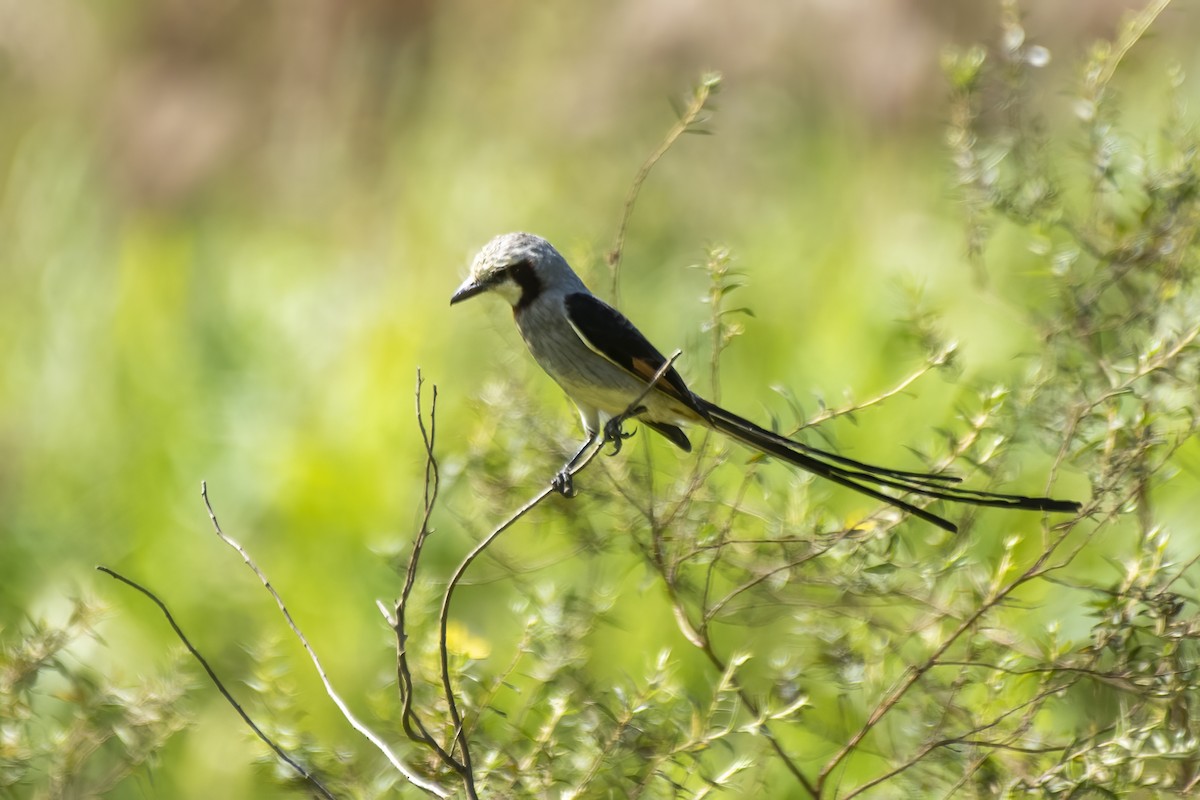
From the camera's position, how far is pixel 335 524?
3.85 metres

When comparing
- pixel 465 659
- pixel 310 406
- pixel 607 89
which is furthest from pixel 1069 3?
pixel 465 659

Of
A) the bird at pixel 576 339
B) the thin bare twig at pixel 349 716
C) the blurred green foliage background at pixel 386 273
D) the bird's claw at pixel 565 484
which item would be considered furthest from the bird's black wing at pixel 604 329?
the thin bare twig at pixel 349 716

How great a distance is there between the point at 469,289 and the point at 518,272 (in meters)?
0.10

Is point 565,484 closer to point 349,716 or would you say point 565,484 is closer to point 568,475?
point 568,475

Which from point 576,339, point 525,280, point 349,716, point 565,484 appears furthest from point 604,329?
point 349,716

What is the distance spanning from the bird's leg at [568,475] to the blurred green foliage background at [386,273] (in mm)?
130

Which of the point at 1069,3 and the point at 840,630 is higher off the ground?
the point at 1069,3

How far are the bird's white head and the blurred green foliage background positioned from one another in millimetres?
139

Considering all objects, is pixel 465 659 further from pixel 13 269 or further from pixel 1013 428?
pixel 13 269

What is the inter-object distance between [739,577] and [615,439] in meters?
0.36

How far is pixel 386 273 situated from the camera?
494 centimetres

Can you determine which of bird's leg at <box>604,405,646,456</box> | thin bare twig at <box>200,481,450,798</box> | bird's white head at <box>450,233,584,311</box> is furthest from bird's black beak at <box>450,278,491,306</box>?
thin bare twig at <box>200,481,450,798</box>

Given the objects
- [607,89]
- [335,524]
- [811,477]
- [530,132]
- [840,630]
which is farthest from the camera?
[607,89]

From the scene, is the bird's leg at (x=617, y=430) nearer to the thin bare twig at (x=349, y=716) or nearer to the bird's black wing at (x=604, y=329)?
the bird's black wing at (x=604, y=329)
